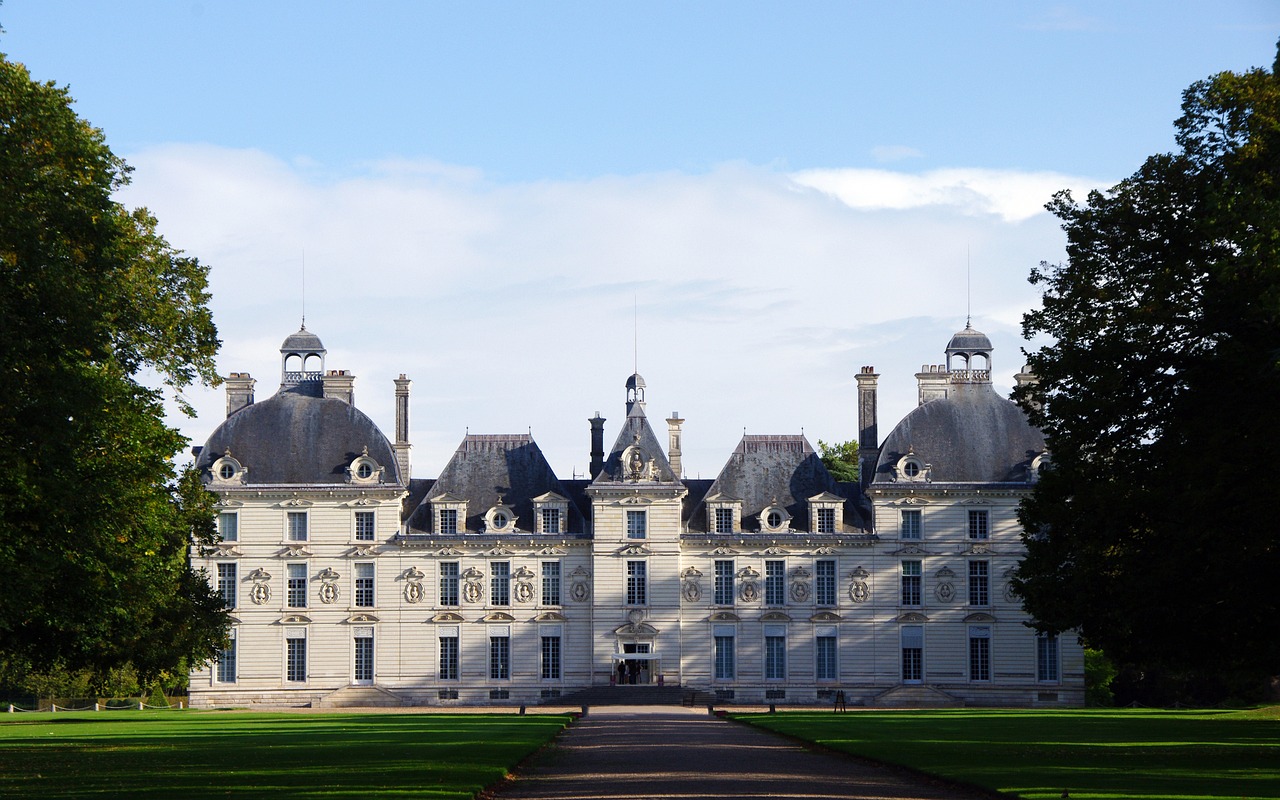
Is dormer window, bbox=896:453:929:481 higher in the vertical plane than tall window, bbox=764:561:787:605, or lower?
higher

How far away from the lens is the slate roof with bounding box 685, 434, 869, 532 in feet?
227

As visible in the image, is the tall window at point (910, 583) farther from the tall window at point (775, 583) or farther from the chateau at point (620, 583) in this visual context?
the tall window at point (775, 583)

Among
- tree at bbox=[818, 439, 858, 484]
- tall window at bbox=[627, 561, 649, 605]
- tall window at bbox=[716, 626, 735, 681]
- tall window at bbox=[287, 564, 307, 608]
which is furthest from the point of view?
tree at bbox=[818, 439, 858, 484]

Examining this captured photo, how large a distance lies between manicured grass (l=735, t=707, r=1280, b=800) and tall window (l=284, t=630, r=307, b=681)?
25655mm

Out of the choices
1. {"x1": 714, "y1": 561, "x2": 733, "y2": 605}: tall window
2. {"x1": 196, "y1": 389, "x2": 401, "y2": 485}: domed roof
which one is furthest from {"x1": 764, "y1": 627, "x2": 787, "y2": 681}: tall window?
{"x1": 196, "y1": 389, "x2": 401, "y2": 485}: domed roof

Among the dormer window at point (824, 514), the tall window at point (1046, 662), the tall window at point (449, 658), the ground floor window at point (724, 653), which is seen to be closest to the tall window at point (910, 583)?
the dormer window at point (824, 514)

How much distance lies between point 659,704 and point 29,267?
3977cm

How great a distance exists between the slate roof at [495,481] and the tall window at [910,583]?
42.5ft

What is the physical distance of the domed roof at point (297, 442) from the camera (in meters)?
68.3

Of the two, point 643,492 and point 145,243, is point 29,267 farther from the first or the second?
point 643,492

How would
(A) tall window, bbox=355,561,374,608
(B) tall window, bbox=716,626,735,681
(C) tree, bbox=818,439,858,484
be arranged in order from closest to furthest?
(B) tall window, bbox=716,626,735,681 → (A) tall window, bbox=355,561,374,608 → (C) tree, bbox=818,439,858,484

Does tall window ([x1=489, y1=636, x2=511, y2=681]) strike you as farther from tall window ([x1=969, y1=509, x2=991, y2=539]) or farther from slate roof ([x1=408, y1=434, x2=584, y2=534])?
tall window ([x1=969, y1=509, x2=991, y2=539])

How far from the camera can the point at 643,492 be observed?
67.8 meters

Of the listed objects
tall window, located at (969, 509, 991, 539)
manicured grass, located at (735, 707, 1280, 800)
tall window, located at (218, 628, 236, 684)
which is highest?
tall window, located at (969, 509, 991, 539)
